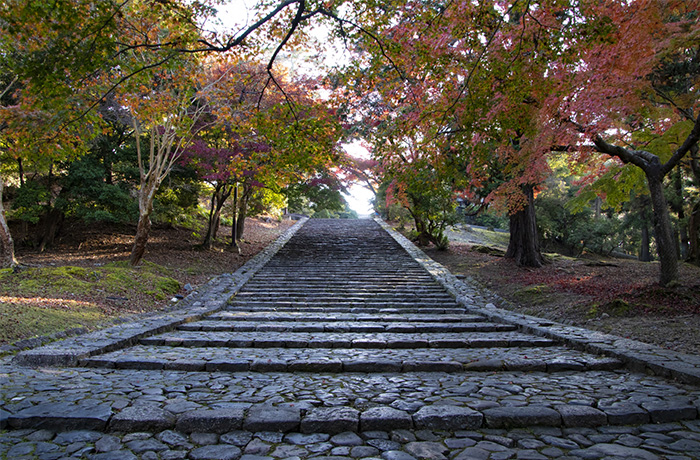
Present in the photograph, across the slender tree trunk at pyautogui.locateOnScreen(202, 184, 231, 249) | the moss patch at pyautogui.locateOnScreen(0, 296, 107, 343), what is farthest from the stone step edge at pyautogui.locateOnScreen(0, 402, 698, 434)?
the slender tree trunk at pyautogui.locateOnScreen(202, 184, 231, 249)

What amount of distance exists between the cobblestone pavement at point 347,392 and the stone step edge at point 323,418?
0.01 metres

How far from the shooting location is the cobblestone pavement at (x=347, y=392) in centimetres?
278

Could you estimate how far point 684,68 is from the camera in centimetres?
924

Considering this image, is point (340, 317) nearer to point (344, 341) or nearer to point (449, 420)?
point (344, 341)

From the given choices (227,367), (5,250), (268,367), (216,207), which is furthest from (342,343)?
(216,207)

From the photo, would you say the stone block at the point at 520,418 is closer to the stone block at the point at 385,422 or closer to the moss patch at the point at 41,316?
the stone block at the point at 385,422

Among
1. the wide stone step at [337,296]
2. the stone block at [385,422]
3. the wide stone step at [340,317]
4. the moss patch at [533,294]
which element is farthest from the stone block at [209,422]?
the moss patch at [533,294]

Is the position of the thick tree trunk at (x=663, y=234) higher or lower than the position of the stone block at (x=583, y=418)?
higher

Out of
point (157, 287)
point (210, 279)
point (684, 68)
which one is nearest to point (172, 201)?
point (210, 279)

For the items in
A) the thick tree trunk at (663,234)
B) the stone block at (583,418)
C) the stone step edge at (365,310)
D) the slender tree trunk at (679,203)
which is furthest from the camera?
the slender tree trunk at (679,203)

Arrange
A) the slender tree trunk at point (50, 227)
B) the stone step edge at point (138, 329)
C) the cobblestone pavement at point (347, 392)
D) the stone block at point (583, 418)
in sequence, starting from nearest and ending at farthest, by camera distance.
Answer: the cobblestone pavement at point (347, 392), the stone block at point (583, 418), the stone step edge at point (138, 329), the slender tree trunk at point (50, 227)

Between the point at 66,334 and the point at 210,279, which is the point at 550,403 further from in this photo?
the point at 210,279

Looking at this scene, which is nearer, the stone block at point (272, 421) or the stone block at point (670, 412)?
the stone block at point (272, 421)

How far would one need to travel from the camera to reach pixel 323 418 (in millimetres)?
3066
